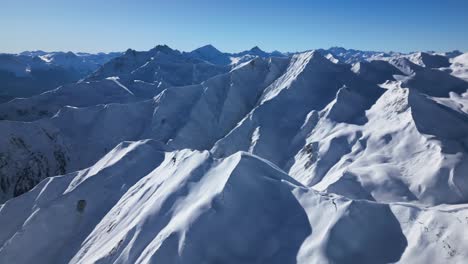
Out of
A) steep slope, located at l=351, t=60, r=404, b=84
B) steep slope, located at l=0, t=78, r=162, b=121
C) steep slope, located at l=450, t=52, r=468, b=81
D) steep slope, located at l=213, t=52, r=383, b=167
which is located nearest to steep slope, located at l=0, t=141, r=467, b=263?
steep slope, located at l=213, t=52, r=383, b=167

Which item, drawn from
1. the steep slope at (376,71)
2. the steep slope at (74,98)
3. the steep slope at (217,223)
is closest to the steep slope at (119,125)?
the steep slope at (74,98)

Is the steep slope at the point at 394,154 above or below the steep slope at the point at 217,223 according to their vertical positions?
below

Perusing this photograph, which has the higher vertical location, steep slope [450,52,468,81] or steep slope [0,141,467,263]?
steep slope [0,141,467,263]

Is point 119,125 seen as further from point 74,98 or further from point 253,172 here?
point 253,172

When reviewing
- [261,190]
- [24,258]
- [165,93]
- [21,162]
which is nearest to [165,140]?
[165,93]

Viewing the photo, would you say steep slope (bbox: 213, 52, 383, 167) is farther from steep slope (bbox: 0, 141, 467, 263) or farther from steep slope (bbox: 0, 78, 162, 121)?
steep slope (bbox: 0, 78, 162, 121)

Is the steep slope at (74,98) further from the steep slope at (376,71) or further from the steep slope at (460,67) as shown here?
the steep slope at (460,67)

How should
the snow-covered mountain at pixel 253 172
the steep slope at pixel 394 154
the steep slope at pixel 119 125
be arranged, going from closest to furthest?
1. the snow-covered mountain at pixel 253 172
2. the steep slope at pixel 394 154
3. the steep slope at pixel 119 125
